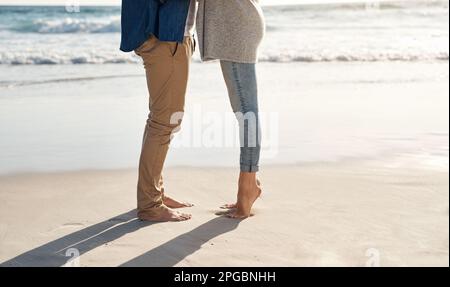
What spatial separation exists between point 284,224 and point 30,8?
45.1ft

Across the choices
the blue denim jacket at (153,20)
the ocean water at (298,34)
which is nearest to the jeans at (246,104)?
the blue denim jacket at (153,20)

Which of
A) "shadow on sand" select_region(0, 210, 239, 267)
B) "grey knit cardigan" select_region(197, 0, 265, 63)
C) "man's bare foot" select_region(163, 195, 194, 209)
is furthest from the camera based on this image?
"man's bare foot" select_region(163, 195, 194, 209)

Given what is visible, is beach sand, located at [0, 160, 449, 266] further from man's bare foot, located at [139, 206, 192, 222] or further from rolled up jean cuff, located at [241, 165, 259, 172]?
rolled up jean cuff, located at [241, 165, 259, 172]

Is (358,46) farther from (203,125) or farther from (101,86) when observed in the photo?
(203,125)

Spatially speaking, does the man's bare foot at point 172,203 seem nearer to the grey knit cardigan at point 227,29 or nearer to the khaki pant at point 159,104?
the khaki pant at point 159,104

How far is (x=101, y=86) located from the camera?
769 cm

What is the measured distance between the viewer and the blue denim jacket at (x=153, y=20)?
3080 mm

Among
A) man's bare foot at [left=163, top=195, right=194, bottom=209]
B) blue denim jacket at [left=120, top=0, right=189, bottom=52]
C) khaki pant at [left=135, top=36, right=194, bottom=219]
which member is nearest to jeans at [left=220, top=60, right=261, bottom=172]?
khaki pant at [left=135, top=36, right=194, bottom=219]

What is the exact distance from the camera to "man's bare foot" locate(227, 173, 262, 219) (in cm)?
337

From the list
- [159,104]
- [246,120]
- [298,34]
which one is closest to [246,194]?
[246,120]

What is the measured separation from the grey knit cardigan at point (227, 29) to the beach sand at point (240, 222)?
0.83 m

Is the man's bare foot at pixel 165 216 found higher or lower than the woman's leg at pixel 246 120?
lower

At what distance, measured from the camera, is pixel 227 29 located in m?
3.21
